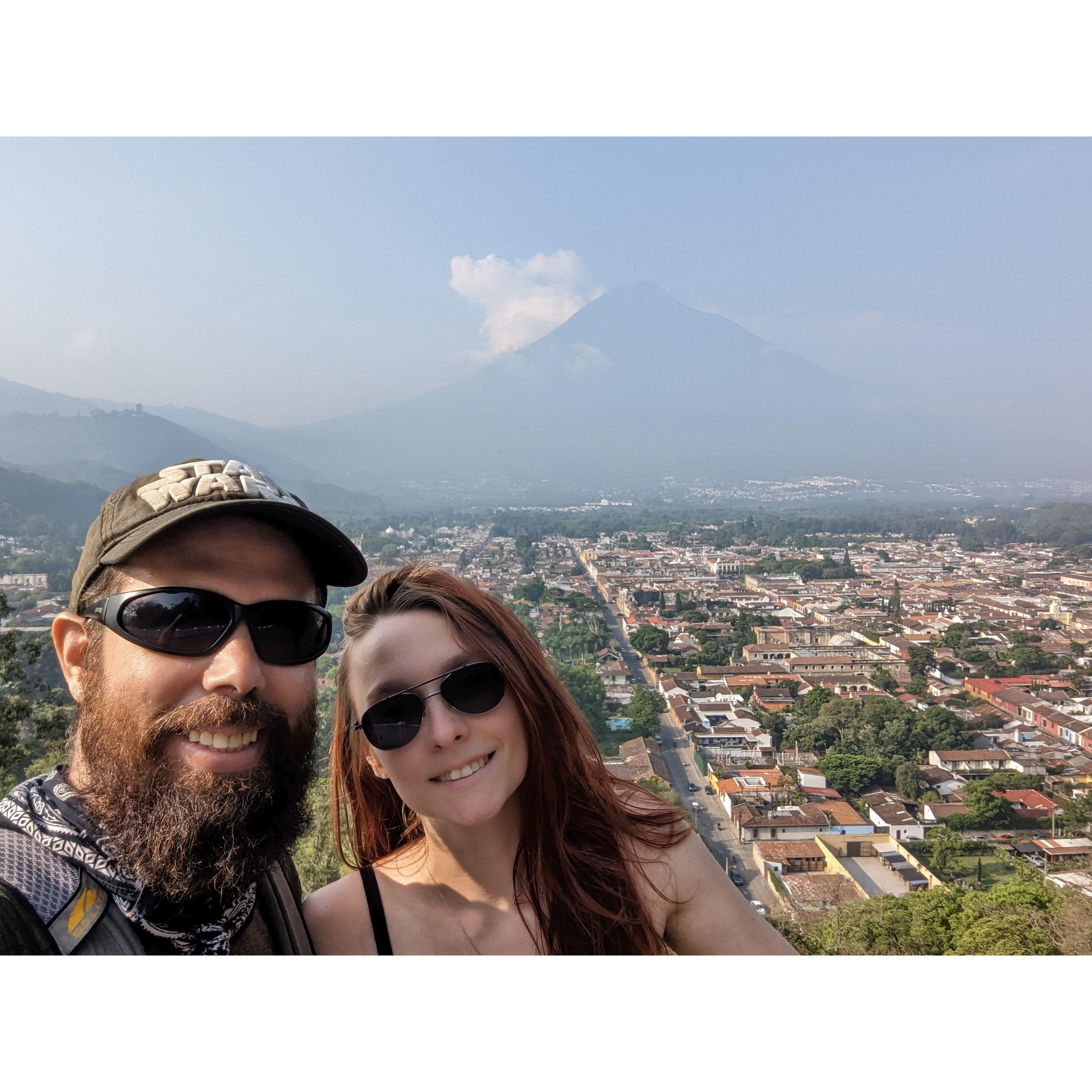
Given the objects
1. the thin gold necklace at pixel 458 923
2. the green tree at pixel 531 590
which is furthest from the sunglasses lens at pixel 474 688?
the green tree at pixel 531 590

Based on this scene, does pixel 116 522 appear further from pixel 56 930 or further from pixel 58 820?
pixel 56 930

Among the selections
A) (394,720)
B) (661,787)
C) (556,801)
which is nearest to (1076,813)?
(661,787)

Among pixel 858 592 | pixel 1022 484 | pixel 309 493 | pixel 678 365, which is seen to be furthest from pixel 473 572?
pixel 678 365

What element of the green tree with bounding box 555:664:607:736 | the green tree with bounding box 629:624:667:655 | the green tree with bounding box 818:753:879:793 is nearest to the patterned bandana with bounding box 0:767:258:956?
the green tree with bounding box 555:664:607:736

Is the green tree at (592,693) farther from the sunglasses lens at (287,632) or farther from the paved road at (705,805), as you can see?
the sunglasses lens at (287,632)

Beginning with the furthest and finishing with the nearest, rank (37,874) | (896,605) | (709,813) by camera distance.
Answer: (896,605) → (709,813) → (37,874)

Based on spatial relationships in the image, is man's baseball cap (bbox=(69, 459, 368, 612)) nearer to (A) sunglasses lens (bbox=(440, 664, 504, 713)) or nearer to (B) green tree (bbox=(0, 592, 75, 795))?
(A) sunglasses lens (bbox=(440, 664, 504, 713))

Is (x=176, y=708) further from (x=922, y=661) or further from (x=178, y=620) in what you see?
(x=922, y=661)
